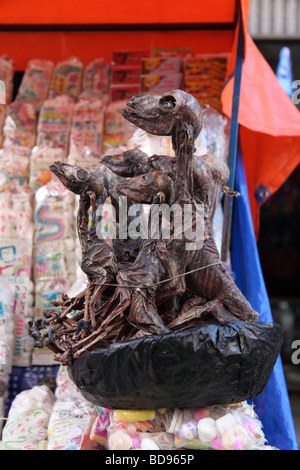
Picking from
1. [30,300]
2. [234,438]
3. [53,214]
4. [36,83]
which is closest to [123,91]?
[36,83]

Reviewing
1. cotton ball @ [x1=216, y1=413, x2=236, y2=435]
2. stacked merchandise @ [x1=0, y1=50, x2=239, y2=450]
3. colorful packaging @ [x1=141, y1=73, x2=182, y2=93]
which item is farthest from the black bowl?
colorful packaging @ [x1=141, y1=73, x2=182, y2=93]

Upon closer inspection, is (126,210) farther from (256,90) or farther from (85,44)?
(85,44)

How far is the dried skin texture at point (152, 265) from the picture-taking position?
1892 mm

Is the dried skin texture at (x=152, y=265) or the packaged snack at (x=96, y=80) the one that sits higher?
the packaged snack at (x=96, y=80)

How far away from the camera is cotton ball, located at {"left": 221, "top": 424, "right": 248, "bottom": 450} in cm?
181

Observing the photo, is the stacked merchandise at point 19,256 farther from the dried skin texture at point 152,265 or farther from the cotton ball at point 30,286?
the dried skin texture at point 152,265

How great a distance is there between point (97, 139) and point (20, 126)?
439mm

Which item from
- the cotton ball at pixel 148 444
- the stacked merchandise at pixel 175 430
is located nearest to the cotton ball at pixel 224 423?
the stacked merchandise at pixel 175 430

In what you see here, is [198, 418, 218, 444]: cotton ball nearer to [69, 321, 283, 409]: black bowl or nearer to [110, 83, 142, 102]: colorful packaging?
[69, 321, 283, 409]: black bowl

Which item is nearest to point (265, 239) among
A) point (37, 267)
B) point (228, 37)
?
point (228, 37)

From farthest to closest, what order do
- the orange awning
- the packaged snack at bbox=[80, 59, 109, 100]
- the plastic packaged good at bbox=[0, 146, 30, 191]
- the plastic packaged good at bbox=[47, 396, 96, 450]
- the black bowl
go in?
the packaged snack at bbox=[80, 59, 109, 100]
the plastic packaged good at bbox=[0, 146, 30, 191]
the orange awning
the plastic packaged good at bbox=[47, 396, 96, 450]
the black bowl

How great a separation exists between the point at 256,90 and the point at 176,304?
140 cm

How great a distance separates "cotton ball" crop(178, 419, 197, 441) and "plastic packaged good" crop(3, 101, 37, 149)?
210 centimetres

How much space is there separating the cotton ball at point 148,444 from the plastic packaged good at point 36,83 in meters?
2.34
